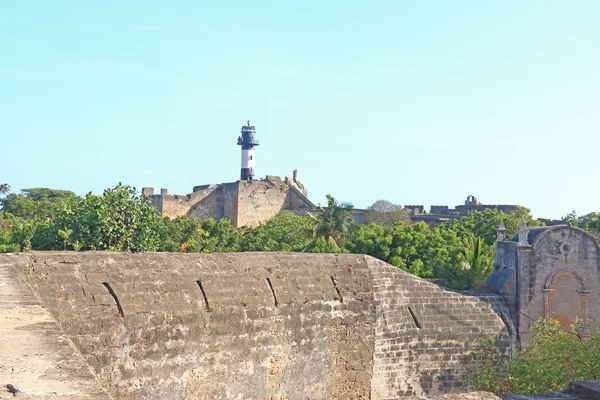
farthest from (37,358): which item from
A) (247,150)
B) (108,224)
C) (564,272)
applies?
(247,150)

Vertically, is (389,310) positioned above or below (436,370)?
above

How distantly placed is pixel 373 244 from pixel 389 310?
18621 mm

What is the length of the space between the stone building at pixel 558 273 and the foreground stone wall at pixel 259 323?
79 cm

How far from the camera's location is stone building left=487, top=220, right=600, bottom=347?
15.2 m

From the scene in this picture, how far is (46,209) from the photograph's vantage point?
52.2 metres

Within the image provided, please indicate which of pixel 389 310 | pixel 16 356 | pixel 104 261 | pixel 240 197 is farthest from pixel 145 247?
pixel 240 197

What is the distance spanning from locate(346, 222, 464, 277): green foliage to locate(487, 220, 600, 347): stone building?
13.4 meters

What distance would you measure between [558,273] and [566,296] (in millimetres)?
528

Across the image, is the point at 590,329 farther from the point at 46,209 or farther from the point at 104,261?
the point at 46,209

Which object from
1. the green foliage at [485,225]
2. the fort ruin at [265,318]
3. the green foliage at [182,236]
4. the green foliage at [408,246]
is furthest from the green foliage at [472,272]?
the green foliage at [485,225]

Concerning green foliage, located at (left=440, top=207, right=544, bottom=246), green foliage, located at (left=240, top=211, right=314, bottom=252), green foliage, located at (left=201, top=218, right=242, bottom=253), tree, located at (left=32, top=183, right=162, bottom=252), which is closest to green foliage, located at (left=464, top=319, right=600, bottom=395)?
tree, located at (left=32, top=183, right=162, bottom=252)

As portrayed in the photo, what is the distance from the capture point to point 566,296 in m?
15.4

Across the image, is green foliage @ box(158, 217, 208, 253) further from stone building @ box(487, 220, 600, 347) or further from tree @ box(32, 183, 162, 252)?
stone building @ box(487, 220, 600, 347)

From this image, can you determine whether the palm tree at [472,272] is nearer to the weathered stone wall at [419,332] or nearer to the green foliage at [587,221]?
the weathered stone wall at [419,332]
